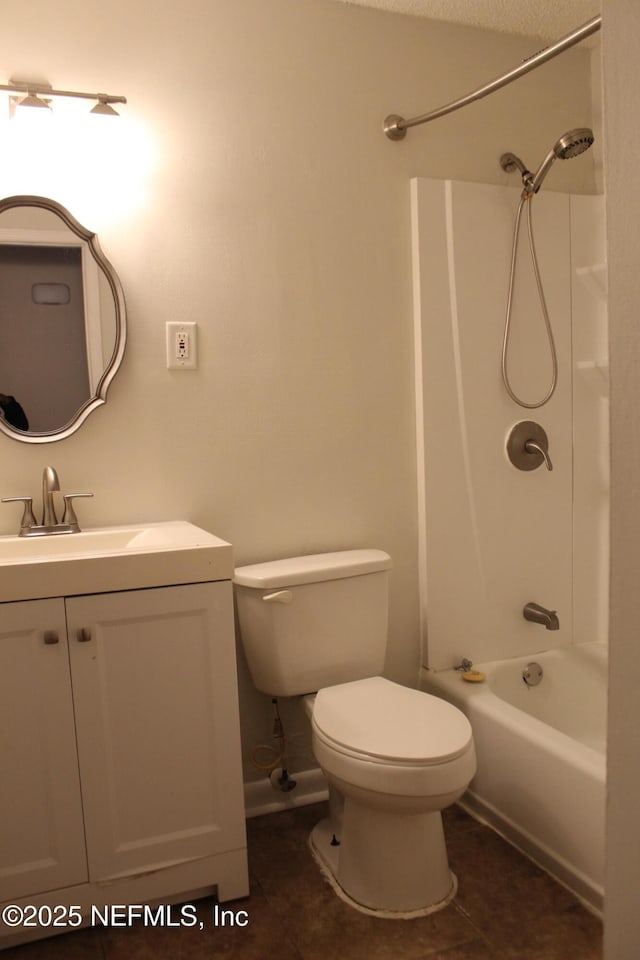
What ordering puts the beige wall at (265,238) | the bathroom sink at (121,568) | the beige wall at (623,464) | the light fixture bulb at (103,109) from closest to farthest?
the beige wall at (623,464) → the bathroom sink at (121,568) → the light fixture bulb at (103,109) → the beige wall at (265,238)

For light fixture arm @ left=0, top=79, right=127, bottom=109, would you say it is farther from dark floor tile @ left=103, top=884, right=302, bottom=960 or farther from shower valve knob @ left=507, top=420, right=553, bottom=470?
dark floor tile @ left=103, top=884, right=302, bottom=960

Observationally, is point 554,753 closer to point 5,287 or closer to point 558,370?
point 558,370

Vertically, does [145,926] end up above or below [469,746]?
below

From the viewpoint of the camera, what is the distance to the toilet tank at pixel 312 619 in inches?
78.0

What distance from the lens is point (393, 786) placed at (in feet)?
5.24

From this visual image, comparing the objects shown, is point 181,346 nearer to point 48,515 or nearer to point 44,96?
point 48,515

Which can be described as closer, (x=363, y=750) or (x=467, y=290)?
(x=363, y=750)

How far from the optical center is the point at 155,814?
1659 mm

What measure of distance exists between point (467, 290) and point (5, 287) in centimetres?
132

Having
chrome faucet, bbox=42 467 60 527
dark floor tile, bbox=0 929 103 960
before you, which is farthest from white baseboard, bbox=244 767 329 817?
chrome faucet, bbox=42 467 60 527

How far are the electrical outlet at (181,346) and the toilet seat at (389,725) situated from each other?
0.95 m

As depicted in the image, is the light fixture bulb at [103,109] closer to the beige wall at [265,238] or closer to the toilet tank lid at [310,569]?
the beige wall at [265,238]

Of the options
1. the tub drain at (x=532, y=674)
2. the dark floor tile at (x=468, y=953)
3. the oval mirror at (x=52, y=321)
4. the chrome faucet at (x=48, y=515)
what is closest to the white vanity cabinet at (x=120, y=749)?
the chrome faucet at (x=48, y=515)

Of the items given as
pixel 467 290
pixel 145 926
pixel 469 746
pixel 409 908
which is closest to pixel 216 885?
pixel 145 926
